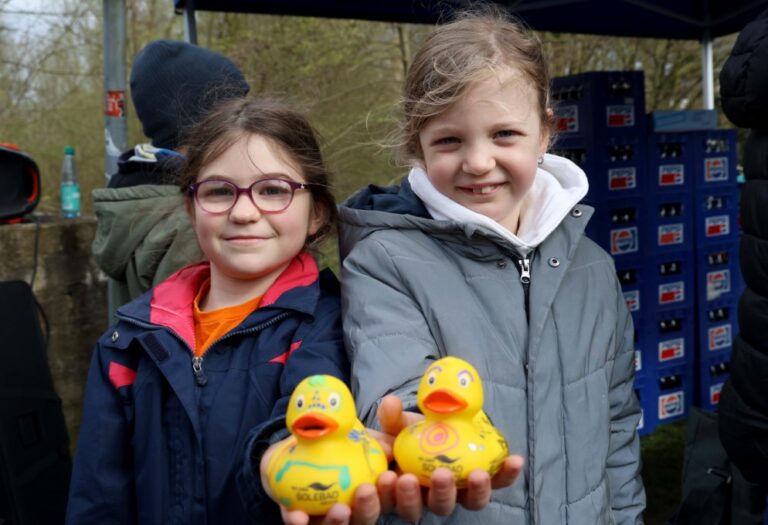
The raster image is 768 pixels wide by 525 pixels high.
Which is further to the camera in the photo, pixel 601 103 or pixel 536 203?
pixel 601 103

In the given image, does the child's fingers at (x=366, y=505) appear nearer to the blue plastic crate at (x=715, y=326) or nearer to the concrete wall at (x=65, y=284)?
the concrete wall at (x=65, y=284)

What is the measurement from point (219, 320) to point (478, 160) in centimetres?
60

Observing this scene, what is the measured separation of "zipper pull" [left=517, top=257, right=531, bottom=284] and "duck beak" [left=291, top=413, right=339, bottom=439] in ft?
1.98

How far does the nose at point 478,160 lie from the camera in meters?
1.57

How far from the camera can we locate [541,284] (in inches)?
62.7

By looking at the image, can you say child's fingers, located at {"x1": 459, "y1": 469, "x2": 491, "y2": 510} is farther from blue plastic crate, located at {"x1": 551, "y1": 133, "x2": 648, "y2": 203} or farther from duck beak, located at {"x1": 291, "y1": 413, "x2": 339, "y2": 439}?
blue plastic crate, located at {"x1": 551, "y1": 133, "x2": 648, "y2": 203}

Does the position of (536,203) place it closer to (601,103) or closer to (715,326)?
(601,103)

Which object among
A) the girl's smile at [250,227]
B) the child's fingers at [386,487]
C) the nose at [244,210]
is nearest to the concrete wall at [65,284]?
the girl's smile at [250,227]

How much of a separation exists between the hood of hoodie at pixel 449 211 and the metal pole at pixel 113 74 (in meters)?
2.13

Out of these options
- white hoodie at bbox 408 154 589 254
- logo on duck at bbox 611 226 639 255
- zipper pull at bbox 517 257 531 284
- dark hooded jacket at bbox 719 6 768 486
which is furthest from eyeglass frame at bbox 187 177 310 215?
logo on duck at bbox 611 226 639 255

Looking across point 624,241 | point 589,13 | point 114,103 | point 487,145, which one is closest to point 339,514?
point 487,145

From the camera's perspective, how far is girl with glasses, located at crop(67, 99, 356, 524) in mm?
1545

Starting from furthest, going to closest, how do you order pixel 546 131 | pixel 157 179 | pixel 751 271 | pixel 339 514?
pixel 157 179, pixel 751 271, pixel 546 131, pixel 339 514

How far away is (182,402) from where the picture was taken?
1523mm
